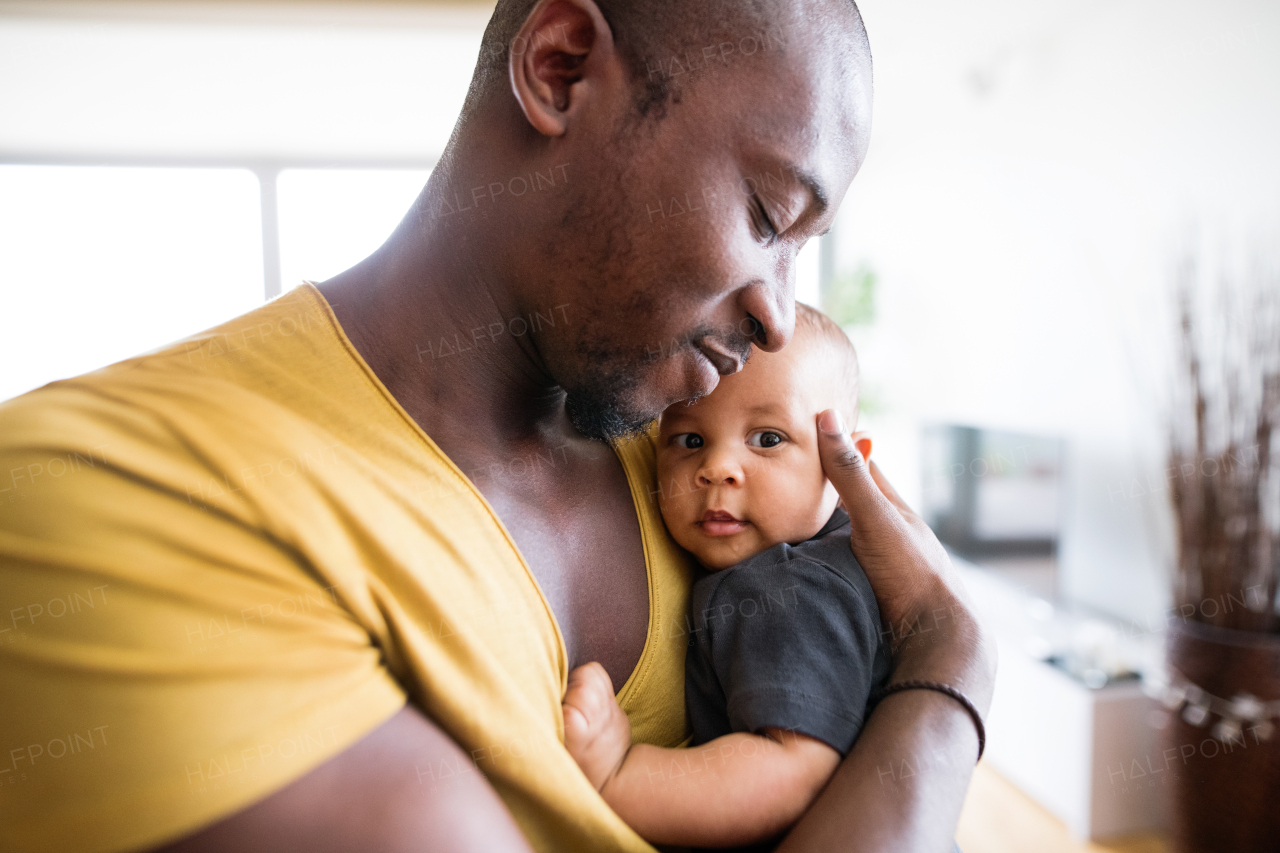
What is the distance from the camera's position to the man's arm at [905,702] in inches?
29.5

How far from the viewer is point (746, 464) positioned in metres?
1.05

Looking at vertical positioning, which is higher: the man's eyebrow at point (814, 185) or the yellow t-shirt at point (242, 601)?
the man's eyebrow at point (814, 185)

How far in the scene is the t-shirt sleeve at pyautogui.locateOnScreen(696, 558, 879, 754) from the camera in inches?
33.3

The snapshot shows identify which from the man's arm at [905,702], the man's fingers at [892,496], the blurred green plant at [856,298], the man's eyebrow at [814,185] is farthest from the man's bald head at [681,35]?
the blurred green plant at [856,298]

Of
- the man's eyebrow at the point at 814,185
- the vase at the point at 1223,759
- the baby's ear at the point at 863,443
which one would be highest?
the man's eyebrow at the point at 814,185

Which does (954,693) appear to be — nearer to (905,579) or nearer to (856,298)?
(905,579)

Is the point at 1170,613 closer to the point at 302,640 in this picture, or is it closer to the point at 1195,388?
the point at 1195,388

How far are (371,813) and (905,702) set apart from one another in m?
0.58

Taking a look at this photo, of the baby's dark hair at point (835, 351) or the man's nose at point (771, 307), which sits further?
the baby's dark hair at point (835, 351)

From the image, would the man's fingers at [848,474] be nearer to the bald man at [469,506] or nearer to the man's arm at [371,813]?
the bald man at [469,506]

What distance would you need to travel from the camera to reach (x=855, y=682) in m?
0.90

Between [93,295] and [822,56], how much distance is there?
21.3 ft

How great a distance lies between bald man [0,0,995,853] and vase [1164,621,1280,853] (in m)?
1.84

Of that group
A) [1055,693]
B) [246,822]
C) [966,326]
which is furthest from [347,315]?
[966,326]
